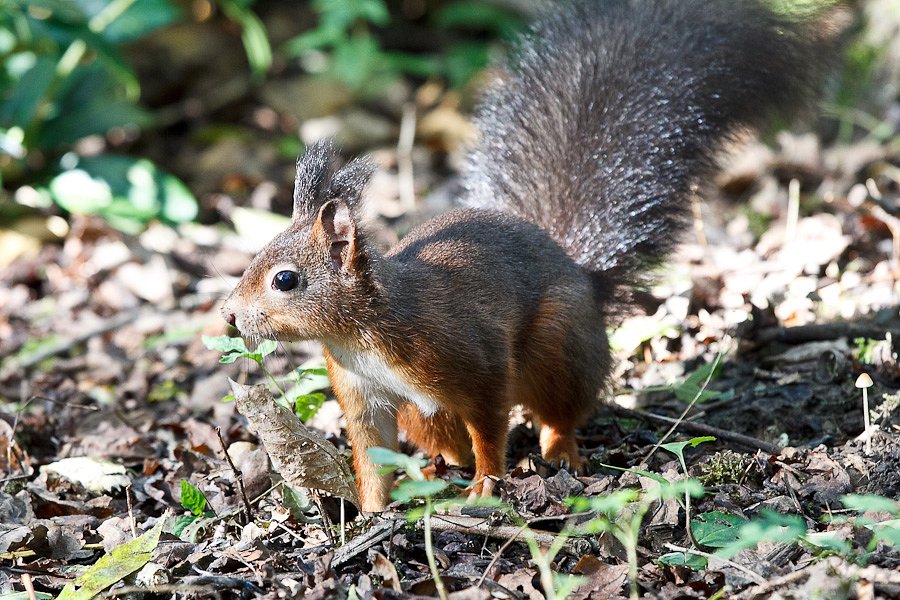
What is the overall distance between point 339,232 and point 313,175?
0.78 feet

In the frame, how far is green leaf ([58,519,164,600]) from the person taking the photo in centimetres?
294

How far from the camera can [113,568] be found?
3.02 metres

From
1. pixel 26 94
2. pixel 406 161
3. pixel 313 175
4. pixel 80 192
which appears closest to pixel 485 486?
pixel 313 175

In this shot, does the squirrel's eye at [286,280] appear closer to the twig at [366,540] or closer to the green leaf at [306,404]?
the green leaf at [306,404]

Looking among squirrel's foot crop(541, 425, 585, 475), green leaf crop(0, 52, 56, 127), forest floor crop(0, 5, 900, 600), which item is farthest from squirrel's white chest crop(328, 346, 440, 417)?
green leaf crop(0, 52, 56, 127)

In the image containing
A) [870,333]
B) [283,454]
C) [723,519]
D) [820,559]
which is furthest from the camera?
[870,333]

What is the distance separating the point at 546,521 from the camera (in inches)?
128

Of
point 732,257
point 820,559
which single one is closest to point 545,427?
point 820,559

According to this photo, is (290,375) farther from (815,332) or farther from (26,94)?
(26,94)

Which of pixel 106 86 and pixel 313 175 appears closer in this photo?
pixel 313 175

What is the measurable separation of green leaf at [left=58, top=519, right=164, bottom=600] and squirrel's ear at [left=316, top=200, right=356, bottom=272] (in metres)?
1.10

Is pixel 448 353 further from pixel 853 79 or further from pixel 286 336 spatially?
pixel 853 79

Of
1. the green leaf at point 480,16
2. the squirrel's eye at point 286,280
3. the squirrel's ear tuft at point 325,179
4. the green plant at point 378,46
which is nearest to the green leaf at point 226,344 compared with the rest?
the squirrel's eye at point 286,280

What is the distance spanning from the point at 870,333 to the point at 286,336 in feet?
9.05
